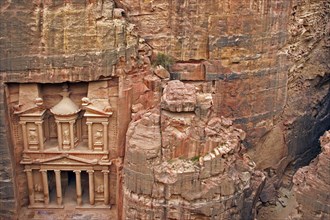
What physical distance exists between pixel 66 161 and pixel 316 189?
8.62 meters

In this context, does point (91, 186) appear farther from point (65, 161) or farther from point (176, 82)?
point (176, 82)

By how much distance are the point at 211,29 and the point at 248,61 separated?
190 cm

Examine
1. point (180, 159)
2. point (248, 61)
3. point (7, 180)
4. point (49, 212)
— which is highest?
point (248, 61)

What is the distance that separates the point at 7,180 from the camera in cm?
1688

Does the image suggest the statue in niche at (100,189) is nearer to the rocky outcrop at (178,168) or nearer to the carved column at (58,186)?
the carved column at (58,186)

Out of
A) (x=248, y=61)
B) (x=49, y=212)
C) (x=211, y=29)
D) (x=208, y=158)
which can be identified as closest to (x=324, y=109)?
(x=248, y=61)

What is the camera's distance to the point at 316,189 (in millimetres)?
12703

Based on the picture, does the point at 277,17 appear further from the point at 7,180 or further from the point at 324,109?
the point at 7,180

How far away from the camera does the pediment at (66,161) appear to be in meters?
16.8

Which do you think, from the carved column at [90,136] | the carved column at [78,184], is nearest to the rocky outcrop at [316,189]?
the carved column at [90,136]

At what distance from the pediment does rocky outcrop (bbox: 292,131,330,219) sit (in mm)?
7261

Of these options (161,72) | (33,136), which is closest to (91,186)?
(33,136)

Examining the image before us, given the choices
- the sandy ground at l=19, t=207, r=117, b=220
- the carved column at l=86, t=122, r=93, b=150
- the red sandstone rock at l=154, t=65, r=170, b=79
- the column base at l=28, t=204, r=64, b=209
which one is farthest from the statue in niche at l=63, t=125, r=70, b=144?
the red sandstone rock at l=154, t=65, r=170, b=79

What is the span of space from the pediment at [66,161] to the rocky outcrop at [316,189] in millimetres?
7261
